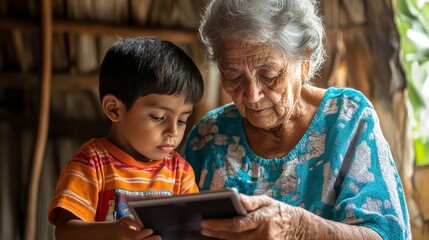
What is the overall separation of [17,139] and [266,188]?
212 cm

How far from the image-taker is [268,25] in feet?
8.38

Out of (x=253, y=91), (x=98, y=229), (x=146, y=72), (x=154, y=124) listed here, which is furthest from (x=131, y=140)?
(x=253, y=91)

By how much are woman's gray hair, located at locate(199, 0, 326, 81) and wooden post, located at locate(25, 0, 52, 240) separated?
170 cm

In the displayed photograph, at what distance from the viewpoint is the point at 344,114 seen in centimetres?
269

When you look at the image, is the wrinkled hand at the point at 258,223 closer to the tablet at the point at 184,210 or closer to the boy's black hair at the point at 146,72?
the tablet at the point at 184,210

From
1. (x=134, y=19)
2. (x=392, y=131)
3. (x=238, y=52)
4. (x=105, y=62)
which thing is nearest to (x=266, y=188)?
(x=238, y=52)

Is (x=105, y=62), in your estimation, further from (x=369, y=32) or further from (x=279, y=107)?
(x=369, y=32)

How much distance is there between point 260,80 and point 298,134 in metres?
0.28

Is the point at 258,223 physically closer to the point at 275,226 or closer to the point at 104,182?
the point at 275,226

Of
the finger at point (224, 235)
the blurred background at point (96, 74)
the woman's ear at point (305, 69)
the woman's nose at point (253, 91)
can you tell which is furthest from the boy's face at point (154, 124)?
the blurred background at point (96, 74)

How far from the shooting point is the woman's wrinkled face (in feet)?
8.41

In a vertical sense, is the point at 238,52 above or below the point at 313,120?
above

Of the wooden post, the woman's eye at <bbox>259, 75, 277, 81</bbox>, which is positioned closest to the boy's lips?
the woman's eye at <bbox>259, 75, 277, 81</bbox>

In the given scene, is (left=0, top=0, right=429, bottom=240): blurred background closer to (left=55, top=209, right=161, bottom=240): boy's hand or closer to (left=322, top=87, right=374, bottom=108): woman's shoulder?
(left=322, top=87, right=374, bottom=108): woman's shoulder
